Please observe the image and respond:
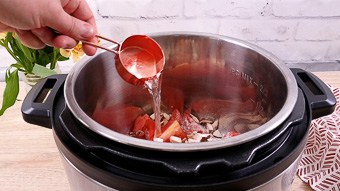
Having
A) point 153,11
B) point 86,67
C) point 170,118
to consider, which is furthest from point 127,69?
point 153,11

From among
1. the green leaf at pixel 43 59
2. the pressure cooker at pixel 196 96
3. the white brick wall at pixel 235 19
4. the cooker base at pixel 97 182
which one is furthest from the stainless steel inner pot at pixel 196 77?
the white brick wall at pixel 235 19

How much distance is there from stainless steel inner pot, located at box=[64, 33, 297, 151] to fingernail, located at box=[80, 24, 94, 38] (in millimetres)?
57

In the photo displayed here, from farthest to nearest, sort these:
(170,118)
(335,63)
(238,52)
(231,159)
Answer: (335,63) → (170,118) → (238,52) → (231,159)

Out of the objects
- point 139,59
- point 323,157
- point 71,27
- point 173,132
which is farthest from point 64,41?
point 323,157

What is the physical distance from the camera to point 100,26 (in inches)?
42.1

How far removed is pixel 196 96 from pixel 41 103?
1.15 ft

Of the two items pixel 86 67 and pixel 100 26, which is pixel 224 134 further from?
pixel 100 26

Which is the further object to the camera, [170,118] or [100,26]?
[100,26]

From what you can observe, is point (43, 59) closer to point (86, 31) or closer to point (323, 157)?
point (86, 31)

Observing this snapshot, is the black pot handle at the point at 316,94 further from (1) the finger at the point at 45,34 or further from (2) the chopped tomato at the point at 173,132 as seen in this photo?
(1) the finger at the point at 45,34

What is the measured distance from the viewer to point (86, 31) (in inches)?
24.0

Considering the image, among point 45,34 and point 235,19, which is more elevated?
point 45,34

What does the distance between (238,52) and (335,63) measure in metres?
0.58

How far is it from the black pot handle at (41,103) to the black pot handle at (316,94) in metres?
0.39
